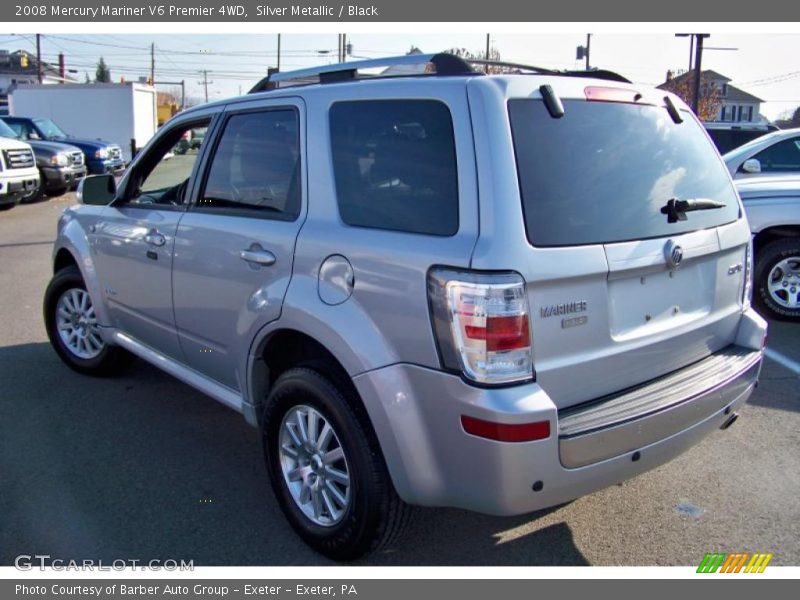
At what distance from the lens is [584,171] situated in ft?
9.04

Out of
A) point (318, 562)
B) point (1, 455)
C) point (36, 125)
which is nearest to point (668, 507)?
point (318, 562)

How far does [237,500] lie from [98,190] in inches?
95.4

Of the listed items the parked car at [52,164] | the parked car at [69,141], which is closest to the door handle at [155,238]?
the parked car at [52,164]

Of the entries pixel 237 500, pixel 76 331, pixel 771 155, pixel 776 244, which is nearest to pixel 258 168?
pixel 237 500

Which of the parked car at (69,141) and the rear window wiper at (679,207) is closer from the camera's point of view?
the rear window wiper at (679,207)

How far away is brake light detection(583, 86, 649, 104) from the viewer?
2.88m

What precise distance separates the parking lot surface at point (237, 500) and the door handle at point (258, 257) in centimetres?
123

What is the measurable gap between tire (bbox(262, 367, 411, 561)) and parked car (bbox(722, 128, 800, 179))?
6.35m

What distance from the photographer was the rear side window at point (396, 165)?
268 centimetres

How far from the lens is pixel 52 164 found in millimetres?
16469

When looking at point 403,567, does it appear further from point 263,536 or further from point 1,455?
point 1,455

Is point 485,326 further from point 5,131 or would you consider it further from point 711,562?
point 5,131

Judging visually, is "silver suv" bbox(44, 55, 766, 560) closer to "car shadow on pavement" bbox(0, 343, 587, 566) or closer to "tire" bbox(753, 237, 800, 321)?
"car shadow on pavement" bbox(0, 343, 587, 566)

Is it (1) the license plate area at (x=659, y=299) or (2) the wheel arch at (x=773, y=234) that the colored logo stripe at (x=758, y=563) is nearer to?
(1) the license plate area at (x=659, y=299)
